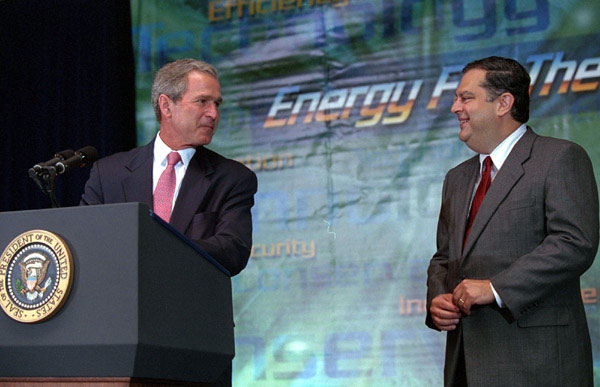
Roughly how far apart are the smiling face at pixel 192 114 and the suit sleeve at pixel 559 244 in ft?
3.52

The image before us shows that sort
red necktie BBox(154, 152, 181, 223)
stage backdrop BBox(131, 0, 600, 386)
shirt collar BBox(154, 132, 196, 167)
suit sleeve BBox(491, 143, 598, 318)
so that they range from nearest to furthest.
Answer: suit sleeve BBox(491, 143, 598, 318) → red necktie BBox(154, 152, 181, 223) → shirt collar BBox(154, 132, 196, 167) → stage backdrop BBox(131, 0, 600, 386)

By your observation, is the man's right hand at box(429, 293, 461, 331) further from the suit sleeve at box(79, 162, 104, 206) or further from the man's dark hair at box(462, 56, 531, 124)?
the suit sleeve at box(79, 162, 104, 206)

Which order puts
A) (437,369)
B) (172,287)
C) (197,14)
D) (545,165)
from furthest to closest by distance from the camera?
1. (197,14)
2. (437,369)
3. (545,165)
4. (172,287)

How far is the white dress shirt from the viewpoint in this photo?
233 centimetres

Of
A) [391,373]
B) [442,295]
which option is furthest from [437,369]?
[442,295]

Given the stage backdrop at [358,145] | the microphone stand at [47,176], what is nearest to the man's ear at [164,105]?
the microphone stand at [47,176]

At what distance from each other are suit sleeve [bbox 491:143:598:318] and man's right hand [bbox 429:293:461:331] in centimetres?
18

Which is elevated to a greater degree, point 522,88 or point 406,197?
point 522,88

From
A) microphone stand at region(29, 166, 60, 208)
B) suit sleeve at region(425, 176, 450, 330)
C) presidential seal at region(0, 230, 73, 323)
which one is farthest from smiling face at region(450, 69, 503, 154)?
presidential seal at region(0, 230, 73, 323)

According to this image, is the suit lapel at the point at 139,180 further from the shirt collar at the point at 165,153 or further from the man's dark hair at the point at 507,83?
the man's dark hair at the point at 507,83

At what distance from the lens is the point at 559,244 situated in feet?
7.03

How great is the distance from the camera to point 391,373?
394 centimetres

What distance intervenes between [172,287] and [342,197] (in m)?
2.66

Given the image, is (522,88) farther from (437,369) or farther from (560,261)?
(437,369)
